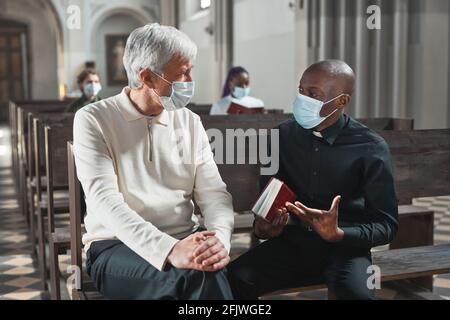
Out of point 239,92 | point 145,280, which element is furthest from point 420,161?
point 239,92

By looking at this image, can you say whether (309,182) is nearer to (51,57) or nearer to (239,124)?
(239,124)

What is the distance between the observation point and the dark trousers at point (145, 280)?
1.98 metres

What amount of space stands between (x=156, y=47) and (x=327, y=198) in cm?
87

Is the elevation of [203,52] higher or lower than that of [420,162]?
higher

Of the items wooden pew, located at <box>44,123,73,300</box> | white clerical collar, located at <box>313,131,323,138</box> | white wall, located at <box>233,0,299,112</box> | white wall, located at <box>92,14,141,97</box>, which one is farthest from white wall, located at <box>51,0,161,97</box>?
white clerical collar, located at <box>313,131,323,138</box>

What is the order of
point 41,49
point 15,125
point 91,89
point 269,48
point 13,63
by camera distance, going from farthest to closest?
point 13,63 → point 41,49 → point 269,48 → point 15,125 → point 91,89

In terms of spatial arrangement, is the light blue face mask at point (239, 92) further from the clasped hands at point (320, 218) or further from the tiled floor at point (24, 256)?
the clasped hands at point (320, 218)

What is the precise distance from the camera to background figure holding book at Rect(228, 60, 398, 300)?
234 centimetres

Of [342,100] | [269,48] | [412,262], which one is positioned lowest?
[412,262]

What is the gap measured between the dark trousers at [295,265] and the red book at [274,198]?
0.87ft

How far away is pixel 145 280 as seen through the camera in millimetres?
2021

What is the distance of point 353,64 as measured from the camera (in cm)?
759

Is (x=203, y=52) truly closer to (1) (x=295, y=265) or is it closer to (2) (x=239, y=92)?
(2) (x=239, y=92)

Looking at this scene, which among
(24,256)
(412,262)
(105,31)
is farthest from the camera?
(105,31)
